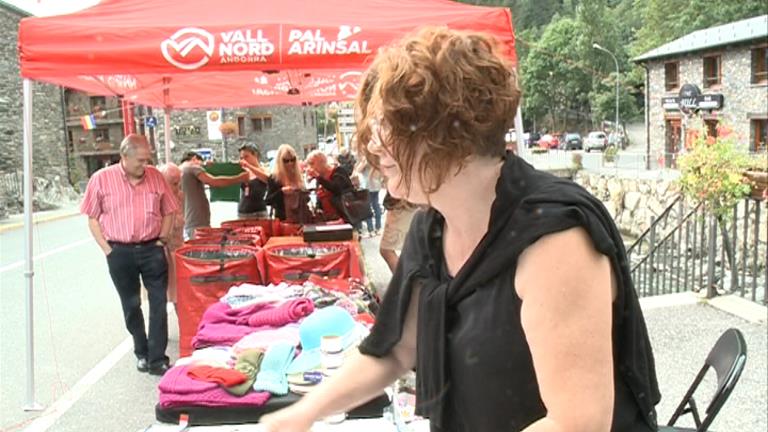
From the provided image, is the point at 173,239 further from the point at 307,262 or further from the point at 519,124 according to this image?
the point at 519,124

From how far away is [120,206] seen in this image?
4730 mm

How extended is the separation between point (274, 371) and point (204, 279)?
2.08m

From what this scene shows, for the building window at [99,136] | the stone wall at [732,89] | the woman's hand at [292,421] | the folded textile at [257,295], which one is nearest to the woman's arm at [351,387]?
the woman's hand at [292,421]

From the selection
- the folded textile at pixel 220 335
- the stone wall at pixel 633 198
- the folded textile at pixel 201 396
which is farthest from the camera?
the stone wall at pixel 633 198

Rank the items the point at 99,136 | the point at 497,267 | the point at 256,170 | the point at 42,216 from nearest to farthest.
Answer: the point at 497,267, the point at 256,170, the point at 42,216, the point at 99,136

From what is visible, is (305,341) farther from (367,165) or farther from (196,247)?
(196,247)

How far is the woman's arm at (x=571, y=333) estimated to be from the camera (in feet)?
3.36

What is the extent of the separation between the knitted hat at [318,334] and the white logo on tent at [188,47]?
1.99 metres

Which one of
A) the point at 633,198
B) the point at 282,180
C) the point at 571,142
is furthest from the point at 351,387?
the point at 571,142

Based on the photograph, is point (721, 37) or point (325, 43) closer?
point (325, 43)

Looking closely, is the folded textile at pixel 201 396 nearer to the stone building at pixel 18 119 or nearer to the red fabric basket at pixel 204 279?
the red fabric basket at pixel 204 279

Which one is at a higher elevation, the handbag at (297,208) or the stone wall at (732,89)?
the stone wall at (732,89)

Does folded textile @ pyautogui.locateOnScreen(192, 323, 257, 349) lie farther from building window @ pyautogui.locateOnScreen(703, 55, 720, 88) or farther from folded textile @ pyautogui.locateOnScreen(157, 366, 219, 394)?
building window @ pyautogui.locateOnScreen(703, 55, 720, 88)

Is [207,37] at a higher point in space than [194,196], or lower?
higher
